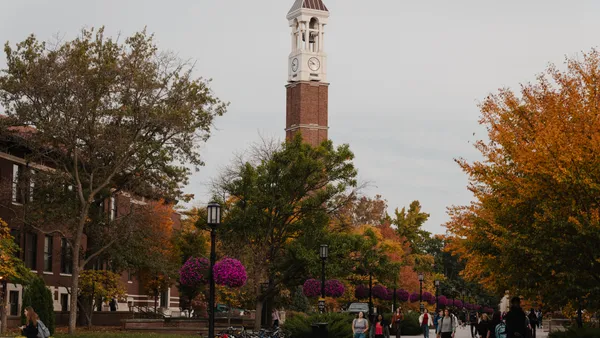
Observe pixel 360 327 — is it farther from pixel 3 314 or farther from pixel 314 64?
pixel 314 64

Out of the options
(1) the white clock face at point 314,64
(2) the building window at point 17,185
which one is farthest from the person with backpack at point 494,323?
(1) the white clock face at point 314,64

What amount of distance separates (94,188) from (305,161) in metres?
10.7

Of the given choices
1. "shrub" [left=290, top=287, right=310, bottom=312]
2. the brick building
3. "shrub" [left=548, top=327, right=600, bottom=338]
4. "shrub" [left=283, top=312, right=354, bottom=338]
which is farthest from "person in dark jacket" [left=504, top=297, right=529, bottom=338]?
"shrub" [left=290, top=287, right=310, bottom=312]

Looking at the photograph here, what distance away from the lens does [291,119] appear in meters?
105

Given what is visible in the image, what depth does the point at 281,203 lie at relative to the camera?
1978 inches

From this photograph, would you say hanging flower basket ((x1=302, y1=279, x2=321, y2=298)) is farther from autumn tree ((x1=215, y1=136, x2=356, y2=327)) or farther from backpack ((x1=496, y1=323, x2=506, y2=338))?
backpack ((x1=496, y1=323, x2=506, y2=338))

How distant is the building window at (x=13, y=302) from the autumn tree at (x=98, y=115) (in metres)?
4.96

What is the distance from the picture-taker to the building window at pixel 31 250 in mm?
52531

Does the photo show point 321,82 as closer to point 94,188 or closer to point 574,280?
point 94,188

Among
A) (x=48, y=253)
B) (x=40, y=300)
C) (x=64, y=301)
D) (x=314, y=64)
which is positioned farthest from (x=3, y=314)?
(x=314, y=64)

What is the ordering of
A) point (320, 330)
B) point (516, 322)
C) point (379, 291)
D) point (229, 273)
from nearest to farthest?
point (516, 322)
point (320, 330)
point (229, 273)
point (379, 291)

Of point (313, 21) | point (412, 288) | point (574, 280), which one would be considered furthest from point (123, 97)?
point (313, 21)

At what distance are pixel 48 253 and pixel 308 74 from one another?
54.6 meters

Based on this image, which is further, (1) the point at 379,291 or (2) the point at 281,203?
(1) the point at 379,291
